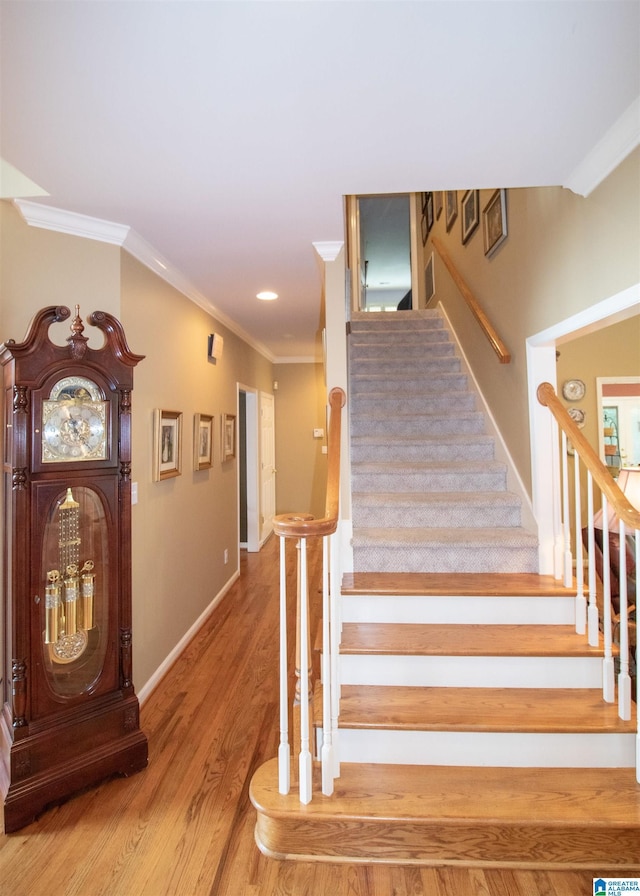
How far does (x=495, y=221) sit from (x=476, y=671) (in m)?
2.82

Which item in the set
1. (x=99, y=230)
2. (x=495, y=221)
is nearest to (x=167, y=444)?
(x=99, y=230)

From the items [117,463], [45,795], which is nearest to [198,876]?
[45,795]

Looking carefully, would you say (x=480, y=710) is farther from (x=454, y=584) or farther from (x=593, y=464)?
(x=593, y=464)

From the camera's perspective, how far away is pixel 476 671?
1.86 meters

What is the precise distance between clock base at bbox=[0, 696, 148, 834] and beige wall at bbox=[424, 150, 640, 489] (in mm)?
2415

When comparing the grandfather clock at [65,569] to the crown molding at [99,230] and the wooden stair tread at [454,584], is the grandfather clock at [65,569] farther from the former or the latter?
the wooden stair tread at [454,584]

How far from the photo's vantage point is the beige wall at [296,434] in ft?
20.6

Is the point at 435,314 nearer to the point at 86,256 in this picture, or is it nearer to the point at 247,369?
the point at 247,369

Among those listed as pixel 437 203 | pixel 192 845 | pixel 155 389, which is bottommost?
pixel 192 845

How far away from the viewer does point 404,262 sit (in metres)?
7.01

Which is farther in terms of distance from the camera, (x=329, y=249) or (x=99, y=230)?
(x=329, y=249)

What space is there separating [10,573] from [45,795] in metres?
0.86

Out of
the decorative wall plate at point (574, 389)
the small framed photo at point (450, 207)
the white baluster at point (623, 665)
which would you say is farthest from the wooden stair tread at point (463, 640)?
the small framed photo at point (450, 207)

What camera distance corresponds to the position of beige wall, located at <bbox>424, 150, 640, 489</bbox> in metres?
1.61
